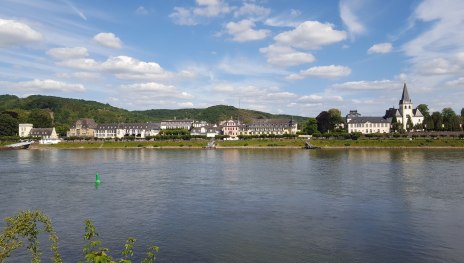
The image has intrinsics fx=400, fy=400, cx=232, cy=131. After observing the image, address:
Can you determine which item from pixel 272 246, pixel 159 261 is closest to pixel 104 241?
pixel 159 261

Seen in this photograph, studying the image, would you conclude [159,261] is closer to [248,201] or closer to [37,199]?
[248,201]

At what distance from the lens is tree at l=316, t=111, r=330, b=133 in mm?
135125

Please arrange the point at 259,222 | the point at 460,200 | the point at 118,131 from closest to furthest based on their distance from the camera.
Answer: the point at 259,222 < the point at 460,200 < the point at 118,131

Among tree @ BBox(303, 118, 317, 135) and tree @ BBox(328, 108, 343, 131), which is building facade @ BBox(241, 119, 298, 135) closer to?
tree @ BBox(328, 108, 343, 131)

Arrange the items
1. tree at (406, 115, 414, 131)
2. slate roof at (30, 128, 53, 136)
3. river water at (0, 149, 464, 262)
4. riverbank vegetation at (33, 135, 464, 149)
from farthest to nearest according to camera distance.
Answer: slate roof at (30, 128, 53, 136) < tree at (406, 115, 414, 131) < riverbank vegetation at (33, 135, 464, 149) < river water at (0, 149, 464, 262)

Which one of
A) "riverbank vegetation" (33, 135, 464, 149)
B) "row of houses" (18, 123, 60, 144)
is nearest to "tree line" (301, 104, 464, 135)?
"riverbank vegetation" (33, 135, 464, 149)

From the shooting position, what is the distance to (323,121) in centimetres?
13725

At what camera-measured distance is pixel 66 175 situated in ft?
160

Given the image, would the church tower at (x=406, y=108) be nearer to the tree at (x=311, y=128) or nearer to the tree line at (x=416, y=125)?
the tree line at (x=416, y=125)

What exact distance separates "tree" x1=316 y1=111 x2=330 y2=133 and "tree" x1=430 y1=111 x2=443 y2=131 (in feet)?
104

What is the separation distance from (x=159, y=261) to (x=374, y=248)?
34.7 ft

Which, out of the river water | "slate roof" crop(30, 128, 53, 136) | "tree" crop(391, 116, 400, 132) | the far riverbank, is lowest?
the river water

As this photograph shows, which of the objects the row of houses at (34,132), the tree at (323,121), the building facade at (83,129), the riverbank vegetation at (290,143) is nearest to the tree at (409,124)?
the riverbank vegetation at (290,143)

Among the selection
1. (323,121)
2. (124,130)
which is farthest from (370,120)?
(124,130)
